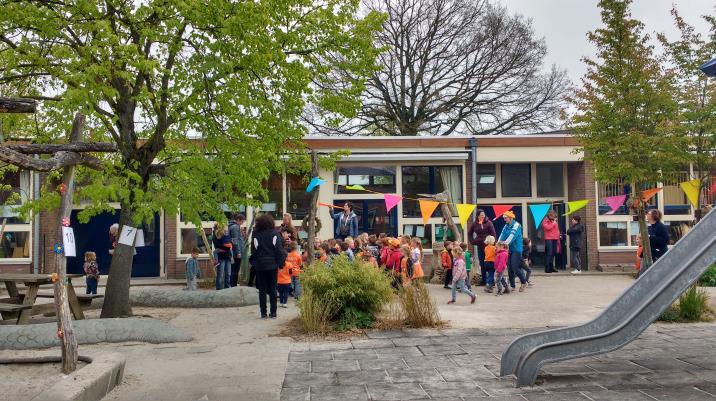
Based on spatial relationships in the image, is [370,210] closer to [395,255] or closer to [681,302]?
[395,255]

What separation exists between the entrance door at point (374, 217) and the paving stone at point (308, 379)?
1253 cm

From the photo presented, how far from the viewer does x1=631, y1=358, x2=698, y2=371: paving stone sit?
681 centimetres

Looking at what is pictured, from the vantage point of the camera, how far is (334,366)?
7055 mm

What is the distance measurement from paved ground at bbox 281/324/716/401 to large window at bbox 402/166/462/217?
10.9 m

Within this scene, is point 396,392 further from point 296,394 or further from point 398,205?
point 398,205

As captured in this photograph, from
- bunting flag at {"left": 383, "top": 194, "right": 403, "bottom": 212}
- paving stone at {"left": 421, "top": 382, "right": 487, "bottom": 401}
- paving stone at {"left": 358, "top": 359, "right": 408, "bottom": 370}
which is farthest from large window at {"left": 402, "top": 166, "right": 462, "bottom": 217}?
paving stone at {"left": 421, "top": 382, "right": 487, "bottom": 401}

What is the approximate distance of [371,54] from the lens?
1195cm

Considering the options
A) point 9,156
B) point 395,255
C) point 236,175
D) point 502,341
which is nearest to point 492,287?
point 395,255

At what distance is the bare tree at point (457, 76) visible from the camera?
30875 millimetres

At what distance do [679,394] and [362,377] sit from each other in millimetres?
3053

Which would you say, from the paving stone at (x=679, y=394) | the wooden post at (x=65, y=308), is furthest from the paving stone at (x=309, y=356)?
the paving stone at (x=679, y=394)

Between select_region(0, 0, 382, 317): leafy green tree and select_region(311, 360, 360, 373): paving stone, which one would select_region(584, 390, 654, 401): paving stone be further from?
select_region(0, 0, 382, 317): leafy green tree

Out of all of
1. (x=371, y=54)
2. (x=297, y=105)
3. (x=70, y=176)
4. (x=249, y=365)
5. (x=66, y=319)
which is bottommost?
(x=249, y=365)

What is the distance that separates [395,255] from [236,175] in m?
4.39
